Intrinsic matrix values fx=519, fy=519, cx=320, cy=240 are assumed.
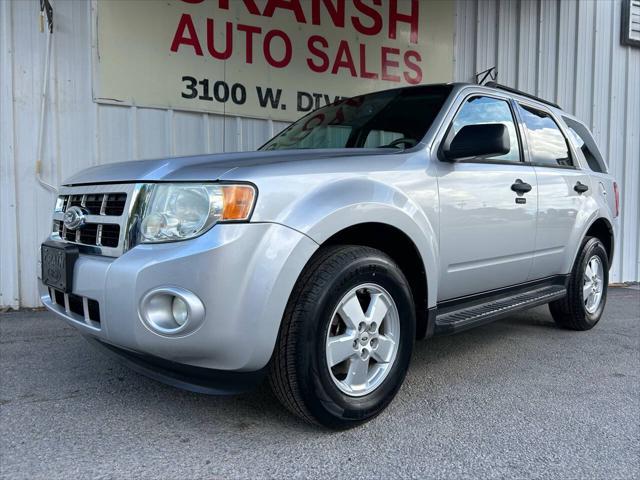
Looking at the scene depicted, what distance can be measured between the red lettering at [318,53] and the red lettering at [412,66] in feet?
3.52

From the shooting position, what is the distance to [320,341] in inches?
86.4

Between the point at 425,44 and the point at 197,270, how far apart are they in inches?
217

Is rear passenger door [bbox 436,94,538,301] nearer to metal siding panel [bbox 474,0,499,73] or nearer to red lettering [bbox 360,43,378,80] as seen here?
red lettering [bbox 360,43,378,80]

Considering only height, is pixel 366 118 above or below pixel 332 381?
above

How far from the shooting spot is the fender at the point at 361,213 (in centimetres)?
217

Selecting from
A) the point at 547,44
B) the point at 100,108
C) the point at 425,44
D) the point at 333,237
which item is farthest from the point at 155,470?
the point at 547,44

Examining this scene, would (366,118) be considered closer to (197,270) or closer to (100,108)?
(197,270)

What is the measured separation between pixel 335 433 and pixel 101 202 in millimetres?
1508

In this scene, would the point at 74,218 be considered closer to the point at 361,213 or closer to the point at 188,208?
the point at 188,208

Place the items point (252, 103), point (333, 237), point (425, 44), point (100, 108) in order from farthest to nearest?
point (425, 44) < point (252, 103) < point (100, 108) < point (333, 237)

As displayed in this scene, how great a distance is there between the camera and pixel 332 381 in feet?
7.41

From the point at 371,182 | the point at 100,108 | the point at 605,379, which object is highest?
the point at 100,108

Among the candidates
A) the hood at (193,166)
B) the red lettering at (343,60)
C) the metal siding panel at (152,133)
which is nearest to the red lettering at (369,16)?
the red lettering at (343,60)

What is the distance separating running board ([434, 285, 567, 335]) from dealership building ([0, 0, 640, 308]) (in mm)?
3076
